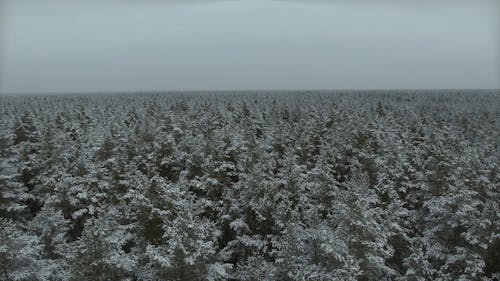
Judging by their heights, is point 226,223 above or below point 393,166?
below

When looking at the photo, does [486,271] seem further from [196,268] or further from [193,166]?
[193,166]

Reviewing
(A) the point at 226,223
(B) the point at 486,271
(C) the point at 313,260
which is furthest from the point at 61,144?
(B) the point at 486,271

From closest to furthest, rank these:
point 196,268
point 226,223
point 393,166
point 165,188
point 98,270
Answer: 1. point 98,270
2. point 196,268
3. point 165,188
4. point 226,223
5. point 393,166

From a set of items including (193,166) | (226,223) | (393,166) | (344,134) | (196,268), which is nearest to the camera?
(196,268)

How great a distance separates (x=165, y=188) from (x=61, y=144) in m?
16.3

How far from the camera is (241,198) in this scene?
2208 centimetres

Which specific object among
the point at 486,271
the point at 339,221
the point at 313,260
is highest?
the point at 339,221

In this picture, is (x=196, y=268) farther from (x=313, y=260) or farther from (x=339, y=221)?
(x=339, y=221)

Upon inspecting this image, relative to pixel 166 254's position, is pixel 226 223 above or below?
below

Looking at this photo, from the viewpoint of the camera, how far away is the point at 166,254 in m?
15.2

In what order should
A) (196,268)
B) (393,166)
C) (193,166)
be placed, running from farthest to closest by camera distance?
(393,166)
(193,166)
(196,268)

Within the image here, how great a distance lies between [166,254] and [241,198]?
24.2 ft

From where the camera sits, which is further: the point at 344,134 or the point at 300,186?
the point at 344,134

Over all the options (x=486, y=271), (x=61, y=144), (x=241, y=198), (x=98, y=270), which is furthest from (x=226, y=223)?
(x=61, y=144)
